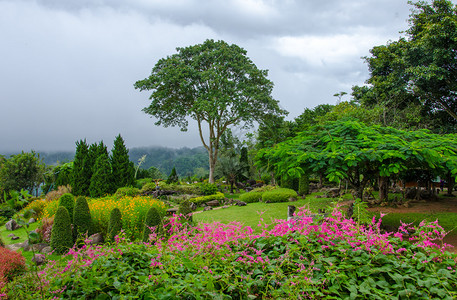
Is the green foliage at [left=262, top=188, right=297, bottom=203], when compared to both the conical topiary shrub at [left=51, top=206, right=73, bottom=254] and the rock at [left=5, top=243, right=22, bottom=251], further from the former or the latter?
the rock at [left=5, top=243, right=22, bottom=251]

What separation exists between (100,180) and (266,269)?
52.2 ft

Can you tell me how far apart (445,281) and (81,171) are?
17.8 metres

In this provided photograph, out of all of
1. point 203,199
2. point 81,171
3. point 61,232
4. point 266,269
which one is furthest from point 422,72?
point 81,171

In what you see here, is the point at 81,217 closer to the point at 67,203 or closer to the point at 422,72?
the point at 67,203

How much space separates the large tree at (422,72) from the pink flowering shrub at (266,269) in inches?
718

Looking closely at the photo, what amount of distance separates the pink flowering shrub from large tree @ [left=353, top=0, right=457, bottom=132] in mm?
18239

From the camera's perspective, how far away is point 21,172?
67.3 feet

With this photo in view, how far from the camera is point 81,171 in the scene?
16.8 metres

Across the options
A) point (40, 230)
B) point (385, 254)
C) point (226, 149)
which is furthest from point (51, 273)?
point (226, 149)

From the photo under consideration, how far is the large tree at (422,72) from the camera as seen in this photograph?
56.2 ft

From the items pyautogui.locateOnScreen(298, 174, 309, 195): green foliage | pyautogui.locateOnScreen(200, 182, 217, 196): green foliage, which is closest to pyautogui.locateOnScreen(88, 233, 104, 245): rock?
pyautogui.locateOnScreen(200, 182, 217, 196): green foliage

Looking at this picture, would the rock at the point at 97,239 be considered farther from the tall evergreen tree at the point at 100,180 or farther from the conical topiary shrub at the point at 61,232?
the tall evergreen tree at the point at 100,180

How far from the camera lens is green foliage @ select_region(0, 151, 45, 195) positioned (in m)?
20.1

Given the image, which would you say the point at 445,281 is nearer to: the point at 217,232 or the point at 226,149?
the point at 217,232
